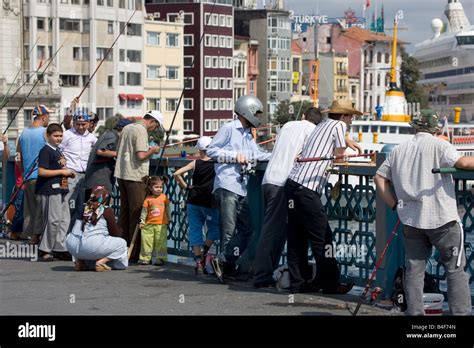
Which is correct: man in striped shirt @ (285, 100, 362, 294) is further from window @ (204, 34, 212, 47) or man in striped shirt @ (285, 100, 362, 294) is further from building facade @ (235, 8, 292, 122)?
building facade @ (235, 8, 292, 122)

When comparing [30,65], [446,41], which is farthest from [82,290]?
[446,41]

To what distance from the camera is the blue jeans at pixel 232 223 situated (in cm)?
1147

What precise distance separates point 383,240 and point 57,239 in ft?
14.0

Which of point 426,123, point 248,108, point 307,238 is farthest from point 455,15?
point 426,123

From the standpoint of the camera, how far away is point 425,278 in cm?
951

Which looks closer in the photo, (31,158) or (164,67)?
(31,158)

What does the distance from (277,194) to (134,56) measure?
95.3 metres

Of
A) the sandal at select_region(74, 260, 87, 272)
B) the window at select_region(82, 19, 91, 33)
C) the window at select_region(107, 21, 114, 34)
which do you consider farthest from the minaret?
the sandal at select_region(74, 260, 87, 272)

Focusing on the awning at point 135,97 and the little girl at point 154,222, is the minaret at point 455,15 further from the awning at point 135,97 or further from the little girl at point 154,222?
the little girl at point 154,222

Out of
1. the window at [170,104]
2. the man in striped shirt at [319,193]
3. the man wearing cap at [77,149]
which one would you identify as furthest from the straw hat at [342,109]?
the window at [170,104]

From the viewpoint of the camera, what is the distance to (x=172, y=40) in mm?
110375

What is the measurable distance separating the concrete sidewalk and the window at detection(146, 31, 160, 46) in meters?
96.1

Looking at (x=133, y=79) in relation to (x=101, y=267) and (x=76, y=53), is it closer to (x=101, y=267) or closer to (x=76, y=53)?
(x=76, y=53)

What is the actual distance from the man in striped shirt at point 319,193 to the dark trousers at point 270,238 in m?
0.22
